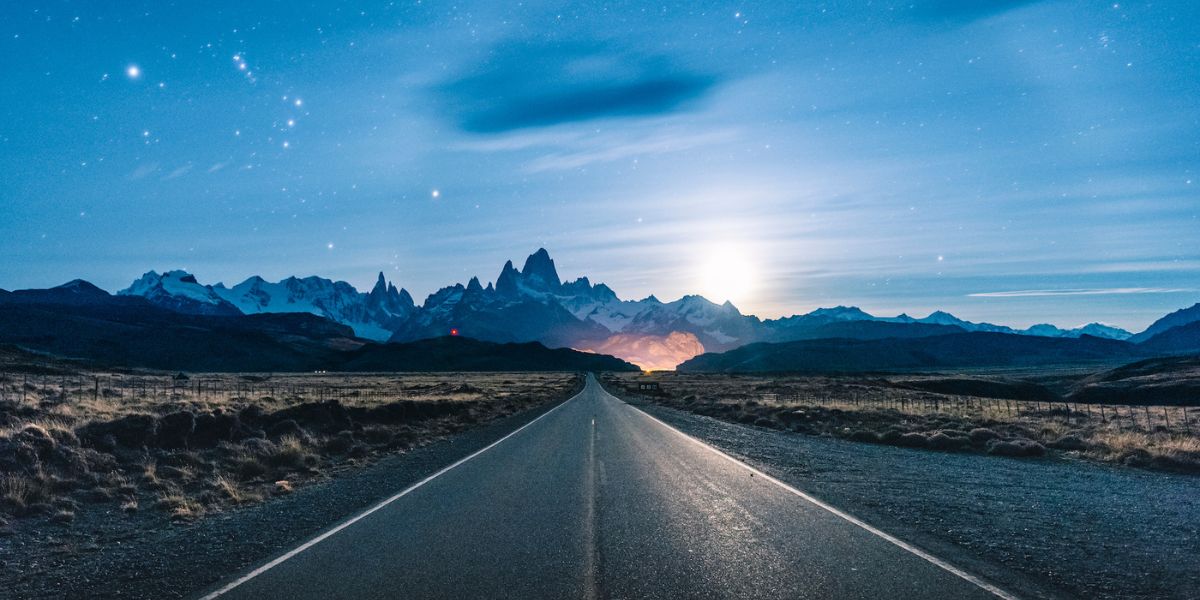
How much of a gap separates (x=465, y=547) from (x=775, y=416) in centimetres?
2627

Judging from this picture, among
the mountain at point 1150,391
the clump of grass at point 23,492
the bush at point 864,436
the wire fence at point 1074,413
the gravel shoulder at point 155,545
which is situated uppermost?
the clump of grass at point 23,492

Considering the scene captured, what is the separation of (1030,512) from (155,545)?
12.9m

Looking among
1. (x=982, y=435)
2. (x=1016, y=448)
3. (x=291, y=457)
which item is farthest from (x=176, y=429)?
(x=982, y=435)

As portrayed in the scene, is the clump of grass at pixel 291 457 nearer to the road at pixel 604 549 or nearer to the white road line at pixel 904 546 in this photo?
the road at pixel 604 549

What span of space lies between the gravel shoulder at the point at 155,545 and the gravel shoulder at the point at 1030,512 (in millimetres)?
8319

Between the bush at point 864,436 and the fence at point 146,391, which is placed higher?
the fence at point 146,391

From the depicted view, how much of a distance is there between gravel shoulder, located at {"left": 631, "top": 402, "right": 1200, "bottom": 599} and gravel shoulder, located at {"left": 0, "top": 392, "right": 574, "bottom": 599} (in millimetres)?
8319

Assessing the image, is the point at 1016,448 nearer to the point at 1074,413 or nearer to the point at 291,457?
the point at 291,457

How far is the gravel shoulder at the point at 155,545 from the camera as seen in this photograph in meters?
7.23

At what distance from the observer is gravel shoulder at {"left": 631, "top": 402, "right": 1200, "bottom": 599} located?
7.15 m

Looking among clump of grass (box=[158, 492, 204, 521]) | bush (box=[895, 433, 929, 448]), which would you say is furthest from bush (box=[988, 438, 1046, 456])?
clump of grass (box=[158, 492, 204, 521])

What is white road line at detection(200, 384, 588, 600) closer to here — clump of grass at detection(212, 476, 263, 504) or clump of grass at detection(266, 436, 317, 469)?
clump of grass at detection(212, 476, 263, 504)

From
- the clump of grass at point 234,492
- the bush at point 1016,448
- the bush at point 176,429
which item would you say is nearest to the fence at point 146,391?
the bush at point 176,429

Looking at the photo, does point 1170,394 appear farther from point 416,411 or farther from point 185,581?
point 185,581
